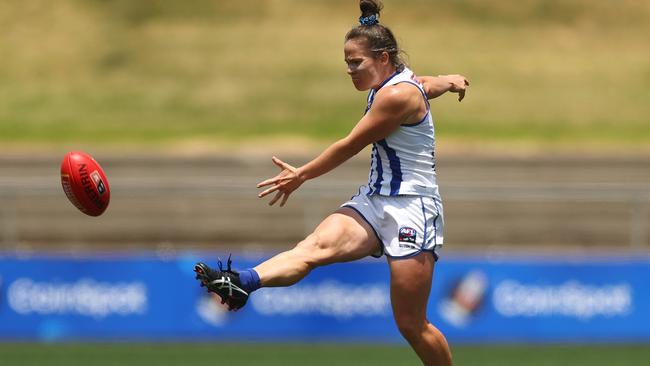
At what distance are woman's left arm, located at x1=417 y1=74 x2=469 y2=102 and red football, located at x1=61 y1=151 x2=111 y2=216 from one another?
6.73ft

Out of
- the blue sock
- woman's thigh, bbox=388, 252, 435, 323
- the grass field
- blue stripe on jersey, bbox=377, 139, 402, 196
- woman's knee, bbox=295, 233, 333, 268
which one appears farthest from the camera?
the grass field


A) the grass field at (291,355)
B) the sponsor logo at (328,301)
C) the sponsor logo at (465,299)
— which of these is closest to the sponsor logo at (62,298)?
the grass field at (291,355)

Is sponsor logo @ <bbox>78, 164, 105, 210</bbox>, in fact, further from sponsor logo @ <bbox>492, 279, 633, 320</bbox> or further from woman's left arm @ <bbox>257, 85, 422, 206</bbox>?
sponsor logo @ <bbox>492, 279, 633, 320</bbox>

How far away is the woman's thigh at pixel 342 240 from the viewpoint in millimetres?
6496

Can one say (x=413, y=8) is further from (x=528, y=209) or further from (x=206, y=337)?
(x=206, y=337)

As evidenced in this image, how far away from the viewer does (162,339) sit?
1297 cm

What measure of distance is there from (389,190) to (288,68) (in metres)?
22.3

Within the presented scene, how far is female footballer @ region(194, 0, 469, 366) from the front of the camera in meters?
6.53

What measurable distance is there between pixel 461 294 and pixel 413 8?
19.6 meters

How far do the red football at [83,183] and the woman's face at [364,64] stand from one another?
1.69m

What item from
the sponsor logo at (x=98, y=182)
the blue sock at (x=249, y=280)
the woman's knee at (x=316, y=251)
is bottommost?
the blue sock at (x=249, y=280)

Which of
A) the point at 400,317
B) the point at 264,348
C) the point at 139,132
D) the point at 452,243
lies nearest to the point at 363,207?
the point at 400,317

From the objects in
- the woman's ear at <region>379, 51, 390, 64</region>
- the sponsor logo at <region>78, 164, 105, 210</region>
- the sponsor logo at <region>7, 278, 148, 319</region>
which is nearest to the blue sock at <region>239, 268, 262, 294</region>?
the sponsor logo at <region>78, 164, 105, 210</region>

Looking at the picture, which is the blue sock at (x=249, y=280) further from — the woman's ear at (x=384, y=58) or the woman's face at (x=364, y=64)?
the woman's ear at (x=384, y=58)
